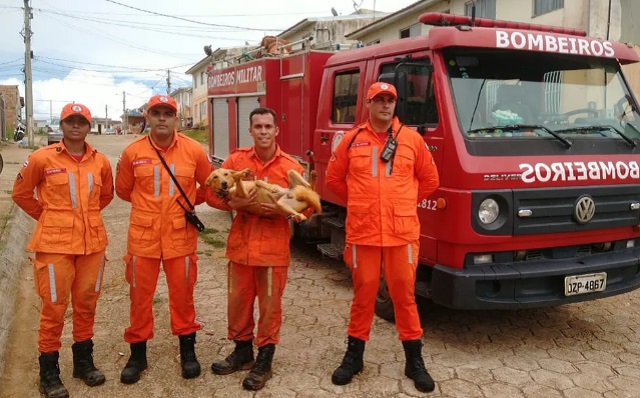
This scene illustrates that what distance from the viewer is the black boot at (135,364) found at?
3.69m

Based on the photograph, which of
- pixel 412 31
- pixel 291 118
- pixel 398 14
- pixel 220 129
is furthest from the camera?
pixel 412 31

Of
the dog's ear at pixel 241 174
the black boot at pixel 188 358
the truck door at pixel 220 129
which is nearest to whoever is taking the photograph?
the dog's ear at pixel 241 174

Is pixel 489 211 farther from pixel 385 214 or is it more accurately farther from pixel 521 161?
pixel 385 214

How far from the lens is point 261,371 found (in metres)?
3.67

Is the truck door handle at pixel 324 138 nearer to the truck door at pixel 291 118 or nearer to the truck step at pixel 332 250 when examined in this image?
the truck door at pixel 291 118

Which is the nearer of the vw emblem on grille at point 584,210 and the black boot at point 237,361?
the black boot at point 237,361

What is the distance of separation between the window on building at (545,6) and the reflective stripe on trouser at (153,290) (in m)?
11.6

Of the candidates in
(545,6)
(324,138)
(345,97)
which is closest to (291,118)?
(324,138)

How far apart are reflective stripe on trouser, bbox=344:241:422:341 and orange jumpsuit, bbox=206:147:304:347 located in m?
0.47

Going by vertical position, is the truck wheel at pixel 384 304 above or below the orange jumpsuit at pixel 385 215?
below

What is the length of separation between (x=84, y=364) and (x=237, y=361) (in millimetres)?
967

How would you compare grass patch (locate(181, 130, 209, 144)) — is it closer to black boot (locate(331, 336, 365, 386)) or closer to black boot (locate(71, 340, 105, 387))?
black boot (locate(71, 340, 105, 387))

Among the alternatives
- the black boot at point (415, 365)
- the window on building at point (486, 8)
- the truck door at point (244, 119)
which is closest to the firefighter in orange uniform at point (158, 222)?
the black boot at point (415, 365)

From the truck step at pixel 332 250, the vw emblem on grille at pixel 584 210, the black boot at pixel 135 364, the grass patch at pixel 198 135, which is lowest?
the black boot at pixel 135 364
